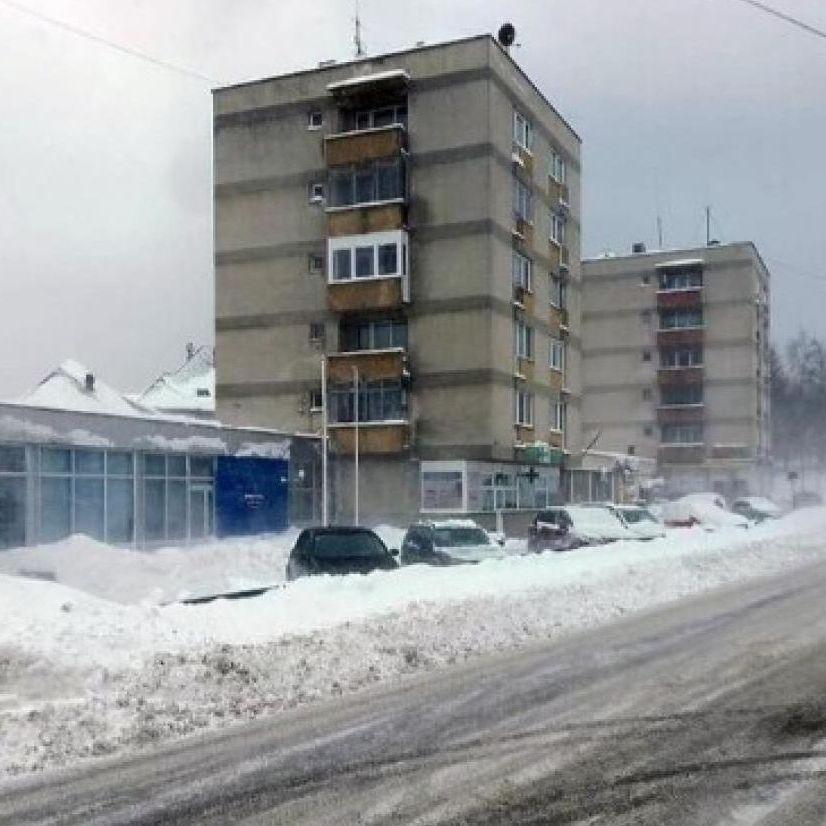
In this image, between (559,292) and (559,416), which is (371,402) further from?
(559,292)

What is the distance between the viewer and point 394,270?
37.5 meters

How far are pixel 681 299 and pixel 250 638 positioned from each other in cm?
6471

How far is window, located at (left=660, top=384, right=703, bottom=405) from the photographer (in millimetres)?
72438

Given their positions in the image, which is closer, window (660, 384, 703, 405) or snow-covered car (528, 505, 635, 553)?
snow-covered car (528, 505, 635, 553)

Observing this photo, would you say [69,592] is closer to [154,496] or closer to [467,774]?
[467,774]

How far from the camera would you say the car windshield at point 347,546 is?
19328 mm

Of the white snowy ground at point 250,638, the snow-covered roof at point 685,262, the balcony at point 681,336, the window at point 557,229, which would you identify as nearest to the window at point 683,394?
the balcony at point 681,336

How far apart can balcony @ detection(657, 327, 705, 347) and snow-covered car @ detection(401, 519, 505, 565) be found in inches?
2008

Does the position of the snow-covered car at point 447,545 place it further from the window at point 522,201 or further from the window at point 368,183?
the window at point 522,201

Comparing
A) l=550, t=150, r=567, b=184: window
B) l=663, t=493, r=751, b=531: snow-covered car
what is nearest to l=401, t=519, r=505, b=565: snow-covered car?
l=663, t=493, r=751, b=531: snow-covered car

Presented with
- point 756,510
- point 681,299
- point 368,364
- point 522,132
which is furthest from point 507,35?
point 681,299

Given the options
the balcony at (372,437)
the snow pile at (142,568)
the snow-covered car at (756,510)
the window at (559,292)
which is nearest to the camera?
the snow pile at (142,568)

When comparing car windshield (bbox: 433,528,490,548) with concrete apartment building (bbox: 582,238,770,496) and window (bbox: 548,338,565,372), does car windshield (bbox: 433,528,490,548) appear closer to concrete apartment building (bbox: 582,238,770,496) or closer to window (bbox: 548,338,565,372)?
window (bbox: 548,338,565,372)

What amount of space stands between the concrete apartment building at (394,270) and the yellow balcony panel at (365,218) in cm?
5
